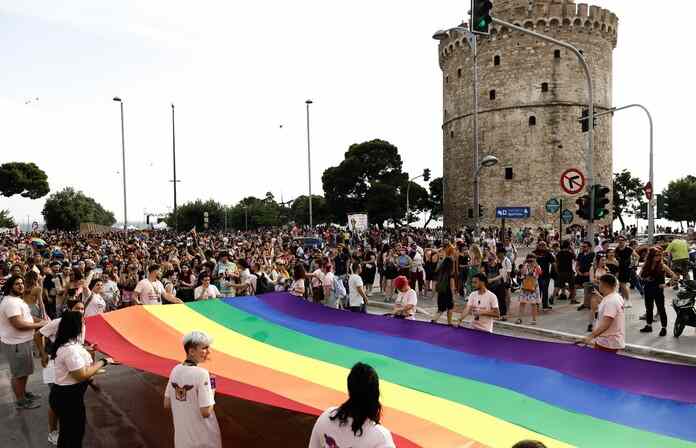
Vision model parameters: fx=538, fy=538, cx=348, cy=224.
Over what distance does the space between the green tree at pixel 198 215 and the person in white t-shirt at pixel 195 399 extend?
84.0m

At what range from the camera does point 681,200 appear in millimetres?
75562

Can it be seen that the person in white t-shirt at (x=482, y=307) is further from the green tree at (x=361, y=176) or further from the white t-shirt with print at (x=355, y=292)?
the green tree at (x=361, y=176)

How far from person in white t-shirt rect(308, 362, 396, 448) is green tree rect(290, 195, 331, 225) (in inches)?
2616

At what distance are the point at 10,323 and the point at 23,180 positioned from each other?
74983mm

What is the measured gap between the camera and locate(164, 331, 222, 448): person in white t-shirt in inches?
168

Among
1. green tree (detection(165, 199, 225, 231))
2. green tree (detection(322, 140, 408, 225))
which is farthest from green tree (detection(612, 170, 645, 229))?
green tree (detection(165, 199, 225, 231))

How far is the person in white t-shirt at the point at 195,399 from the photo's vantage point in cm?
428

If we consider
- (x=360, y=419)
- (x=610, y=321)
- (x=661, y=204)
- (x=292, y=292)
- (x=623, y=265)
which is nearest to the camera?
(x=360, y=419)

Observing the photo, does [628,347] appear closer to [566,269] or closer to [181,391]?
[566,269]

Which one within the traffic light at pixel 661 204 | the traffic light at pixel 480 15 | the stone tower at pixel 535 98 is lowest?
the traffic light at pixel 661 204

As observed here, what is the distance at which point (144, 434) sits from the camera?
6336 millimetres

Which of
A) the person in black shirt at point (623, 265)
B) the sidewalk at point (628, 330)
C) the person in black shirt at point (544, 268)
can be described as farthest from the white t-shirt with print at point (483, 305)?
the person in black shirt at point (623, 265)

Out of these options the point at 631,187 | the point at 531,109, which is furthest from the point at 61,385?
the point at 631,187

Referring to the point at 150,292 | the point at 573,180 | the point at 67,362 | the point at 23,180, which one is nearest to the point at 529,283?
the point at 573,180
